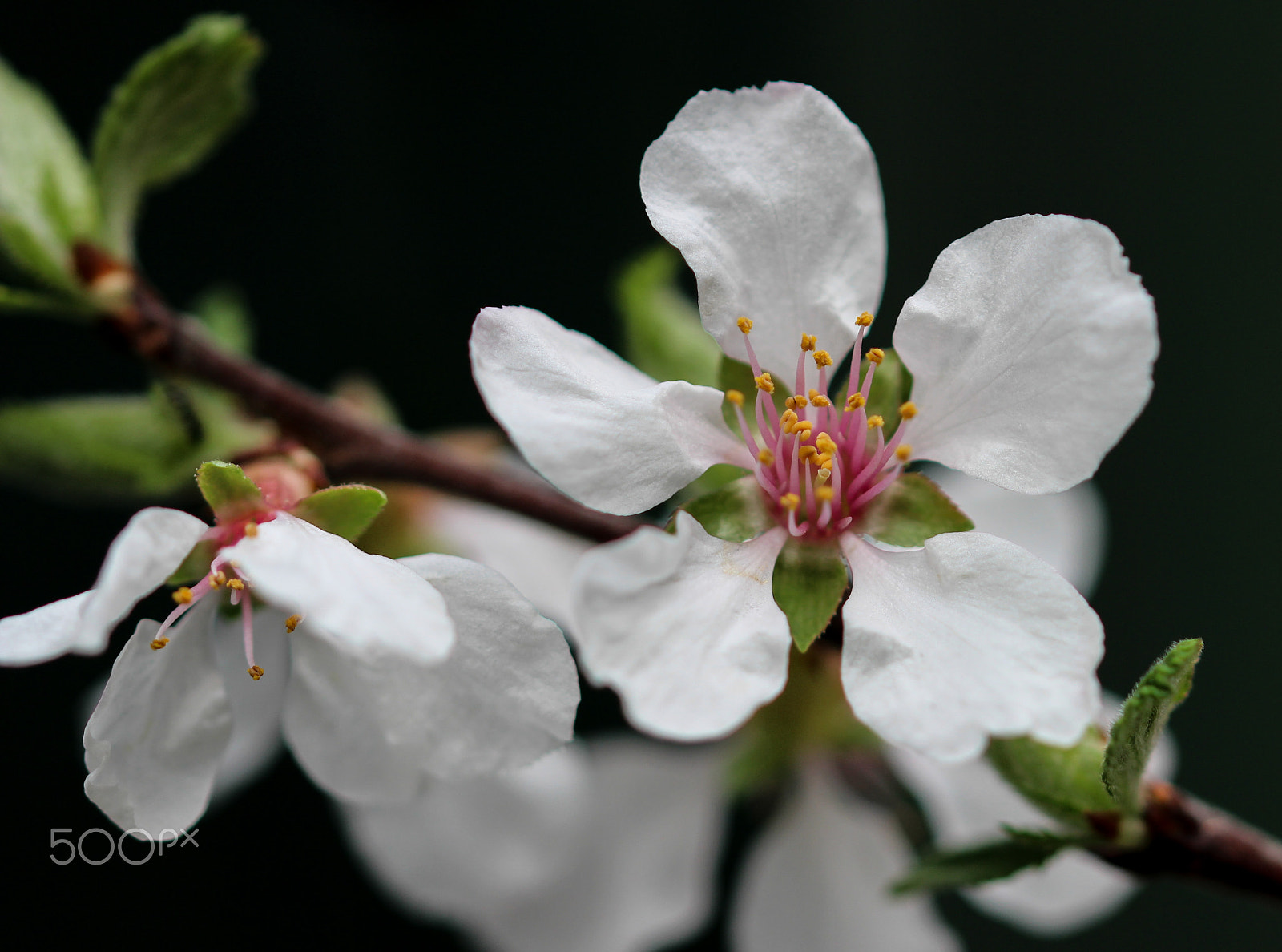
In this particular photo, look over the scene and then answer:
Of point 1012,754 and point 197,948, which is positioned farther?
point 197,948

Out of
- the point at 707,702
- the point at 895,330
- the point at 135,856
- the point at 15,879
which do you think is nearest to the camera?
the point at 707,702

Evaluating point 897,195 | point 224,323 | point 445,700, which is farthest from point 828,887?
Result: point 897,195

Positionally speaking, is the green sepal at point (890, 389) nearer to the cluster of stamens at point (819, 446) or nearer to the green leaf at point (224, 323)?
the cluster of stamens at point (819, 446)

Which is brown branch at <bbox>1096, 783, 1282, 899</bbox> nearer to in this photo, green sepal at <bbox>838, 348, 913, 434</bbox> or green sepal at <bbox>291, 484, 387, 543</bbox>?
green sepal at <bbox>838, 348, 913, 434</bbox>

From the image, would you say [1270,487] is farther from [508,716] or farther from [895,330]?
[508,716]

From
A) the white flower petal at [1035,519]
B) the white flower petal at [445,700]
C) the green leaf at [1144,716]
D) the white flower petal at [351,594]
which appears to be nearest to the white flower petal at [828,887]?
the white flower petal at [1035,519]

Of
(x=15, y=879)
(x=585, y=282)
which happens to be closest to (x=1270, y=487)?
(x=585, y=282)

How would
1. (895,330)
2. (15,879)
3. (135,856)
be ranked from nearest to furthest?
(895,330)
(135,856)
(15,879)
